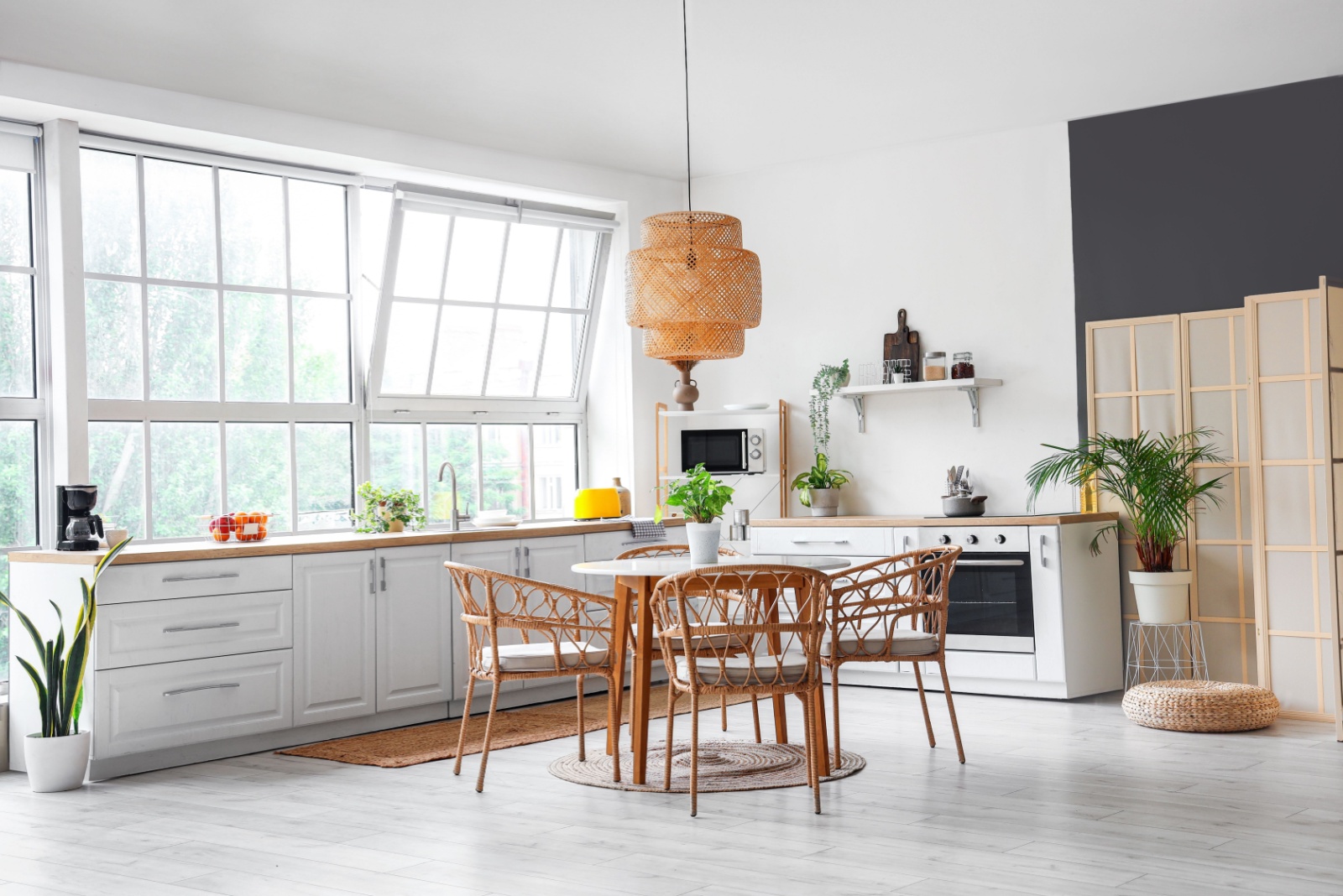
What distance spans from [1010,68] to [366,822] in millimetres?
4422

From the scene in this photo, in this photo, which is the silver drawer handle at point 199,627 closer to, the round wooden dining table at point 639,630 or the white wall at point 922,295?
the round wooden dining table at point 639,630

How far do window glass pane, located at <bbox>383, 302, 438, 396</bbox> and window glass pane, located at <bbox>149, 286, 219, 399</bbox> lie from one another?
969mm

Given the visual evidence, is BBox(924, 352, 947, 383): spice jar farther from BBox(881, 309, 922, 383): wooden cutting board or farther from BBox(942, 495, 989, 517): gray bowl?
BBox(942, 495, 989, 517): gray bowl

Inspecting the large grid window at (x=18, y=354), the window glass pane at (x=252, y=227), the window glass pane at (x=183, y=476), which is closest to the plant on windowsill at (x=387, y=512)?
the window glass pane at (x=183, y=476)

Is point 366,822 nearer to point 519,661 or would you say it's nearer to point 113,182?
point 519,661

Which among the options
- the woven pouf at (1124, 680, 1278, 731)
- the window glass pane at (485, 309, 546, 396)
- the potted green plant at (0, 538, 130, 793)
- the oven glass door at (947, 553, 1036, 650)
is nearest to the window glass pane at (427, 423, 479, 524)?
the window glass pane at (485, 309, 546, 396)

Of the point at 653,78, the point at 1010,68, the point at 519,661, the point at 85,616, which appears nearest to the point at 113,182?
the point at 85,616

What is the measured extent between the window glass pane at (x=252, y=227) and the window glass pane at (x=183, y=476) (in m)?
0.76

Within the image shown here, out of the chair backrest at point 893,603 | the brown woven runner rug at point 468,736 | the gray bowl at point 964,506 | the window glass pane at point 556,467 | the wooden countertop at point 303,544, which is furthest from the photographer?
the window glass pane at point 556,467

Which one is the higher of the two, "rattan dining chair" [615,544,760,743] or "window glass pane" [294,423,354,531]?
"window glass pane" [294,423,354,531]

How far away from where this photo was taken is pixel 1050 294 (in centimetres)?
666

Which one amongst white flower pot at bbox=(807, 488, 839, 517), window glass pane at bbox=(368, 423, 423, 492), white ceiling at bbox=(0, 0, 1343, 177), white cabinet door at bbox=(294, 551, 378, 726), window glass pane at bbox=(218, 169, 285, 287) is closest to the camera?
white ceiling at bbox=(0, 0, 1343, 177)

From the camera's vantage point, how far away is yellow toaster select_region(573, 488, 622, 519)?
711 cm

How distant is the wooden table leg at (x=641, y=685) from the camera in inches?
180
